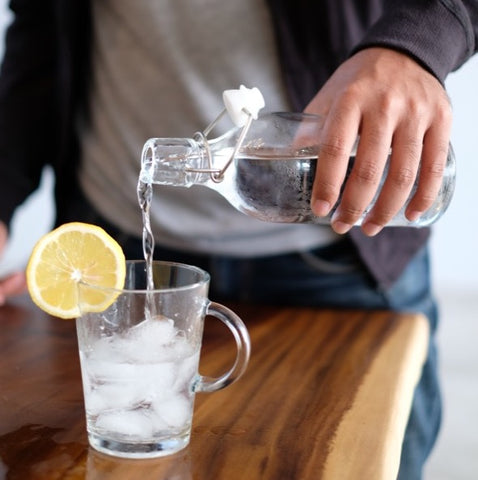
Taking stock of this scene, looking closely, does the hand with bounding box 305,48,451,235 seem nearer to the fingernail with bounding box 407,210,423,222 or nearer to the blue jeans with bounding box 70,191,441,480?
the fingernail with bounding box 407,210,423,222

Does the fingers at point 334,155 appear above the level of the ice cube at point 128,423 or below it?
above

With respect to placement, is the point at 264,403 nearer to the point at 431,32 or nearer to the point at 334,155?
the point at 334,155

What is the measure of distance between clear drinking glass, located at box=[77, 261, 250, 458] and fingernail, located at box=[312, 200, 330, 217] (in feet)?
0.44

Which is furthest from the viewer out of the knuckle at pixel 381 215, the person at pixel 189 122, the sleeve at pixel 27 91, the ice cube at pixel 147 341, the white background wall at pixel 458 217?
the white background wall at pixel 458 217

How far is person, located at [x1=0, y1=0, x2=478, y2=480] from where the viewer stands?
1236mm

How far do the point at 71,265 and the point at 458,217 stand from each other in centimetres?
295

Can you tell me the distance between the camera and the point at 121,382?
0.75 m

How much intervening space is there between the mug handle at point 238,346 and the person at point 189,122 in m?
0.44

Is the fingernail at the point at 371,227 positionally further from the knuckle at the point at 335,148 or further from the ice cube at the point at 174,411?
the ice cube at the point at 174,411

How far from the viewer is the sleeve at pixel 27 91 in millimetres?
1450

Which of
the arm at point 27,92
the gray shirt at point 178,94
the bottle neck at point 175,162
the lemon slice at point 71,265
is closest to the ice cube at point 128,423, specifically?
the lemon slice at point 71,265

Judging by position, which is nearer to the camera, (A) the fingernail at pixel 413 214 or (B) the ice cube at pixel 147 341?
(B) the ice cube at pixel 147 341

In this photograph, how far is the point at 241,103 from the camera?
800 millimetres

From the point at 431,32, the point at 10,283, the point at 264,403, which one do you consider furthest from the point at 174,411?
the point at 10,283
